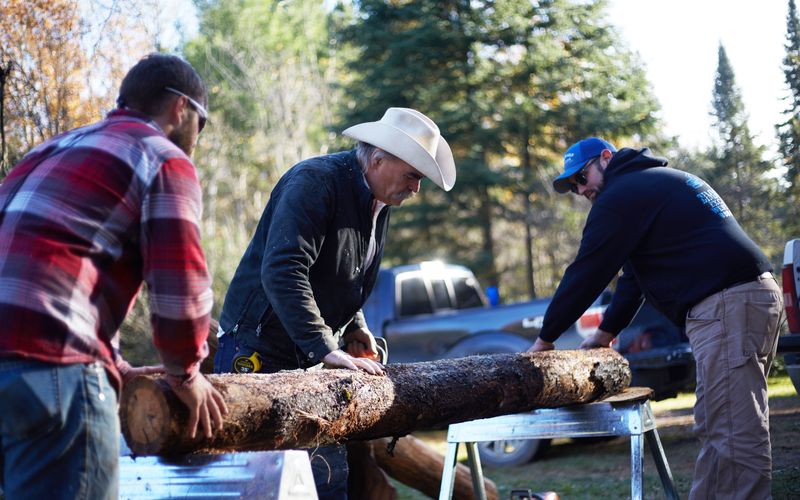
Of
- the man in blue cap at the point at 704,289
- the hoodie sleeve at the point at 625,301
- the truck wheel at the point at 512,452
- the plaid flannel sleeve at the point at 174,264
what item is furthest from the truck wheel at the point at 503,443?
the plaid flannel sleeve at the point at 174,264

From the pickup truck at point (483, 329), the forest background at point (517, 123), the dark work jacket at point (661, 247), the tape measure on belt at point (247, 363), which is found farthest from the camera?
the forest background at point (517, 123)

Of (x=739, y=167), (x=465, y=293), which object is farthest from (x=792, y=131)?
(x=465, y=293)

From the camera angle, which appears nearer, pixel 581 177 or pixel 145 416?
pixel 145 416

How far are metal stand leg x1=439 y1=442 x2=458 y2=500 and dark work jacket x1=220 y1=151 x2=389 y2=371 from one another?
102cm

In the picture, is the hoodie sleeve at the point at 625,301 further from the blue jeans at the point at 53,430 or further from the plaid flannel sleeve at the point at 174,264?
the blue jeans at the point at 53,430

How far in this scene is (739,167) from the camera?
13.2 metres

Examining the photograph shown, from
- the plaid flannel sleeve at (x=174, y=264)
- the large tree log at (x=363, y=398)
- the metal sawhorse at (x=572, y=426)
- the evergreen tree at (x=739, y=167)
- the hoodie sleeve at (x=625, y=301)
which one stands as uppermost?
the evergreen tree at (x=739, y=167)

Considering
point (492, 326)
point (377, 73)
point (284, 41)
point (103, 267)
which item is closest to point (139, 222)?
point (103, 267)

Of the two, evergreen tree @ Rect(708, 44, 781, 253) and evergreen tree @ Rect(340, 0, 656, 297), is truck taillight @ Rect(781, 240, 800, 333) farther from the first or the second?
evergreen tree @ Rect(340, 0, 656, 297)

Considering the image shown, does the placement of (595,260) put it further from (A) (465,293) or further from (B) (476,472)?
(A) (465,293)

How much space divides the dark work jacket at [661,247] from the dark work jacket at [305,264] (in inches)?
47.1

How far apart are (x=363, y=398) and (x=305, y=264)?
0.70 m

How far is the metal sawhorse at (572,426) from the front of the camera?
4773mm

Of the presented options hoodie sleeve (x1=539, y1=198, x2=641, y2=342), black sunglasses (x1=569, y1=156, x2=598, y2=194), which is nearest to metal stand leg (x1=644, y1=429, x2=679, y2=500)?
hoodie sleeve (x1=539, y1=198, x2=641, y2=342)
